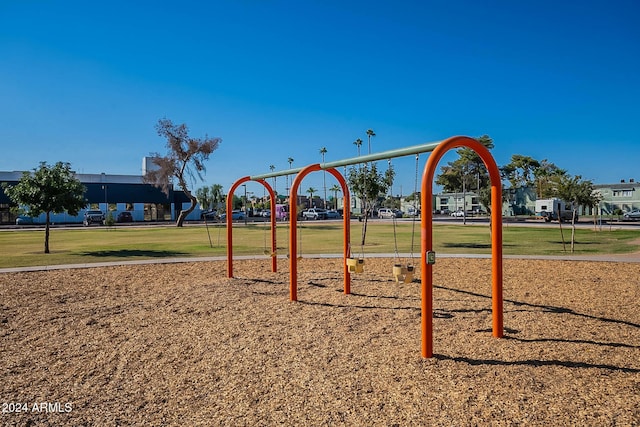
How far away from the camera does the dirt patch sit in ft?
14.3

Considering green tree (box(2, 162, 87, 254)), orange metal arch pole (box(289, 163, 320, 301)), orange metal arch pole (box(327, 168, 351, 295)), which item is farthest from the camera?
green tree (box(2, 162, 87, 254))

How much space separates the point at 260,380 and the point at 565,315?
18.4ft

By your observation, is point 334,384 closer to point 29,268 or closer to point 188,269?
point 188,269

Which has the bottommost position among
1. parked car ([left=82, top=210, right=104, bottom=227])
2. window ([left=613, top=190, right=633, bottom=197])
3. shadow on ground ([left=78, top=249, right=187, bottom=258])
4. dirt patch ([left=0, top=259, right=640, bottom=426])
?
dirt patch ([left=0, top=259, right=640, bottom=426])

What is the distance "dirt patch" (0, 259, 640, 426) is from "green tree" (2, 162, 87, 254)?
10.6m

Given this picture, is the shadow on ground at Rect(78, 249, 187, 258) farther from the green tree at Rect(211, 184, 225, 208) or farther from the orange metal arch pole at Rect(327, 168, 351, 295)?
the green tree at Rect(211, 184, 225, 208)

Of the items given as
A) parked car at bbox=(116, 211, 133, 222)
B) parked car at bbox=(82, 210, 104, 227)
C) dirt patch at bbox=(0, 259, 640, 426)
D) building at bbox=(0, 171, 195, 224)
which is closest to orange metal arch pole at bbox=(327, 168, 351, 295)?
dirt patch at bbox=(0, 259, 640, 426)

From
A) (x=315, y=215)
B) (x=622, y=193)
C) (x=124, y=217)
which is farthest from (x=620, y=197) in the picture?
(x=124, y=217)

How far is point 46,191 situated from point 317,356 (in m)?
18.5

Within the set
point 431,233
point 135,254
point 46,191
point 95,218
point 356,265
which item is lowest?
point 135,254

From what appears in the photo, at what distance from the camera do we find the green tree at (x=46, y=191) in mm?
19734

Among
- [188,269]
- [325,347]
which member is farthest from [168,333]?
[188,269]

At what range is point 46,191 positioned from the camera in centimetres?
1980

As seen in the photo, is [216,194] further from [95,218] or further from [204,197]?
[95,218]
